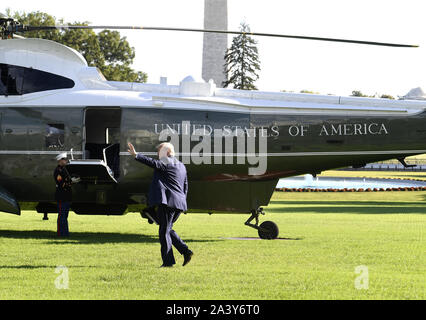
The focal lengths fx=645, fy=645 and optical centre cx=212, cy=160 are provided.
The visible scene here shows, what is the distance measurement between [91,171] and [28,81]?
8.87 feet

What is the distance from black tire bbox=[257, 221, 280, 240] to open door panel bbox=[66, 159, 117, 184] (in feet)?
11.4

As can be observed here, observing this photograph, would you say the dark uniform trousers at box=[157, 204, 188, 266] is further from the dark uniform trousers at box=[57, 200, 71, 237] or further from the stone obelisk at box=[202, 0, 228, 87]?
the stone obelisk at box=[202, 0, 228, 87]

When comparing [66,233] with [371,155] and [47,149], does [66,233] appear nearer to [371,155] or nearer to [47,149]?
[47,149]

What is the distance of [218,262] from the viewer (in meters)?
10.6

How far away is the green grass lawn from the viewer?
7914mm

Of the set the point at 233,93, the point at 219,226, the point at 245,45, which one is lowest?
the point at 219,226

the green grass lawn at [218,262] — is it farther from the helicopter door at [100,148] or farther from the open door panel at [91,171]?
the helicopter door at [100,148]

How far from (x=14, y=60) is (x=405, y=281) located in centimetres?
1027

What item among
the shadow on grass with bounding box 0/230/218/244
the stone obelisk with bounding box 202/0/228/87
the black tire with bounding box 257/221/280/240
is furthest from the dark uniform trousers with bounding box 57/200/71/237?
the stone obelisk with bounding box 202/0/228/87

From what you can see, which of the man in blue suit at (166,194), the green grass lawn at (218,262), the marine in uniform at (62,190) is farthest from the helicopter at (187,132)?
the man in blue suit at (166,194)

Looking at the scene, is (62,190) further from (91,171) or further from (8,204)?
(8,204)

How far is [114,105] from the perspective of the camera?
14422 millimetres
